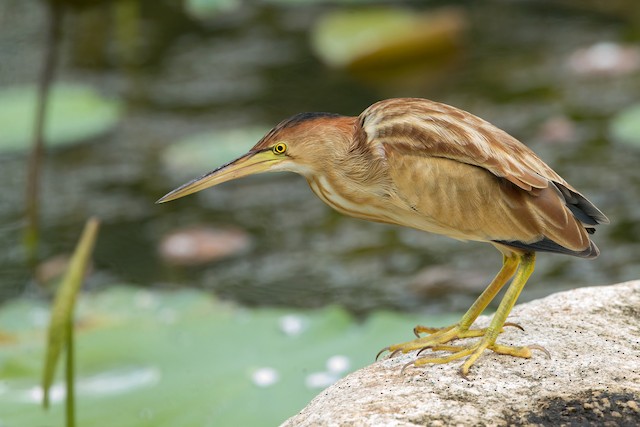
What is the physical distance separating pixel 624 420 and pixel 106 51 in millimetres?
5626

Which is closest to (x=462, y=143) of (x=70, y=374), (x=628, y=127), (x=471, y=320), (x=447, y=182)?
(x=447, y=182)

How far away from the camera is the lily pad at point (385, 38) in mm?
5969

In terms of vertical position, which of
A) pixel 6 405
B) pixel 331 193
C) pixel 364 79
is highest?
pixel 364 79

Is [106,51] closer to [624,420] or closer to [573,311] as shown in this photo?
[573,311]

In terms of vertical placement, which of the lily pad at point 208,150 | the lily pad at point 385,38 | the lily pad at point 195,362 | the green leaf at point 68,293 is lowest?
the lily pad at point 195,362

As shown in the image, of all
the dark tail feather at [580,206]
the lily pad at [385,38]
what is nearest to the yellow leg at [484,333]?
the dark tail feather at [580,206]

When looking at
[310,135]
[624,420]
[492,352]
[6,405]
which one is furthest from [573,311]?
[6,405]

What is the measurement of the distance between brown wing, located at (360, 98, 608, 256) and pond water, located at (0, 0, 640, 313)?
69.7 inches

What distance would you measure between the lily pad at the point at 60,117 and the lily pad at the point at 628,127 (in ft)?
7.54

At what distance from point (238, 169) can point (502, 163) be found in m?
0.58

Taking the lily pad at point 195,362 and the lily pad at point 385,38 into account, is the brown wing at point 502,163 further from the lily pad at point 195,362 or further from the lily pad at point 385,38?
the lily pad at point 385,38

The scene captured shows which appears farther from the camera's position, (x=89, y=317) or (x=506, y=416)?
(x=89, y=317)

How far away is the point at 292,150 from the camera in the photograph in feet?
7.92

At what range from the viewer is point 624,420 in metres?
1.98
